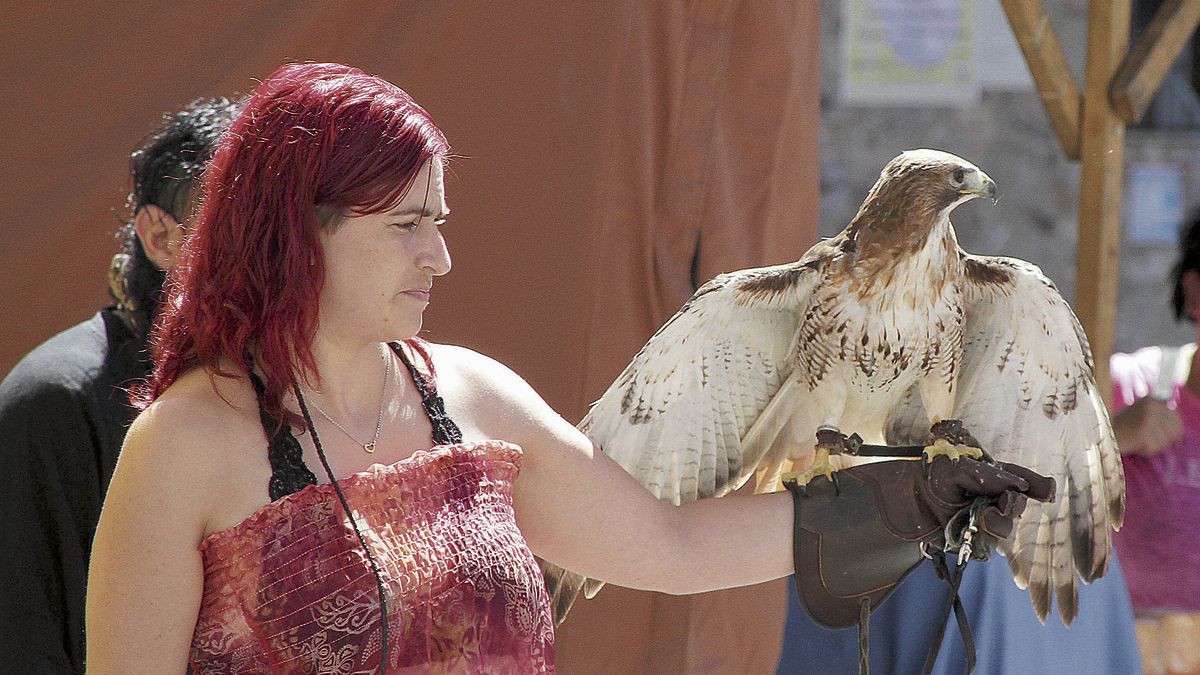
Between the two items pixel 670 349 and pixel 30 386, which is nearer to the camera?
pixel 670 349

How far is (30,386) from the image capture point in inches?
79.4

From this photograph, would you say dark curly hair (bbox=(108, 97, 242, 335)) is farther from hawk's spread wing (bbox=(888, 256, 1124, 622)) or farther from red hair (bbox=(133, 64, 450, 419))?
hawk's spread wing (bbox=(888, 256, 1124, 622))

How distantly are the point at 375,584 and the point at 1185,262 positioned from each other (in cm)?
314

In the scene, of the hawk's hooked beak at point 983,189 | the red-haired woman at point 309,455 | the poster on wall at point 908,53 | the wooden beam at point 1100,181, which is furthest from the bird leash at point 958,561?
the poster on wall at point 908,53

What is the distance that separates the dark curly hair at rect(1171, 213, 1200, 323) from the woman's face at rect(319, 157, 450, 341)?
2986mm

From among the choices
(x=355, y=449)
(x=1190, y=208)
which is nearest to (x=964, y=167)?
(x=355, y=449)

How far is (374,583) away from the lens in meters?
1.31

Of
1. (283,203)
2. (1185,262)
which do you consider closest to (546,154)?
(283,203)

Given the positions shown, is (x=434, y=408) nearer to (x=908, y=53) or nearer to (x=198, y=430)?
(x=198, y=430)

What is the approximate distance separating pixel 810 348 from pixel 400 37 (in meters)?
1.17

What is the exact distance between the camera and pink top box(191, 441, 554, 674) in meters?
1.30

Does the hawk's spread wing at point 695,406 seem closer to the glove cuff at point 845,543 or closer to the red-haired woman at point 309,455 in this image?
the glove cuff at point 845,543

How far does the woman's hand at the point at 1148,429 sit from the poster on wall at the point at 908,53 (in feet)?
9.07

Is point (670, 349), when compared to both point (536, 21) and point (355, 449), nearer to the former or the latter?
point (355, 449)
